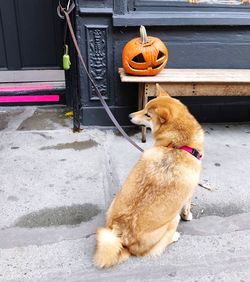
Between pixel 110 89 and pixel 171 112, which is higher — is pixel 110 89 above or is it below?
below

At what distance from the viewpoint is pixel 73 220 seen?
2.76 meters

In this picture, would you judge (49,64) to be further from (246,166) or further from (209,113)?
(246,166)

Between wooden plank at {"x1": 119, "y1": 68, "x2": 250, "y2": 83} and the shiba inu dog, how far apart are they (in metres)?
1.58

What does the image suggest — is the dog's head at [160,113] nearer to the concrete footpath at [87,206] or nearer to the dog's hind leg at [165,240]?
the dog's hind leg at [165,240]

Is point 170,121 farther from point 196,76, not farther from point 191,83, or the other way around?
point 196,76

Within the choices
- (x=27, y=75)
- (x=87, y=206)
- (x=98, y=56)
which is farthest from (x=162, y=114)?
(x=27, y=75)

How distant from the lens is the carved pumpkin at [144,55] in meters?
3.85

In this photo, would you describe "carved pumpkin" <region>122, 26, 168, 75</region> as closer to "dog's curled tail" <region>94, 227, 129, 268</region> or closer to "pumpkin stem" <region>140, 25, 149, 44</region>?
"pumpkin stem" <region>140, 25, 149, 44</region>

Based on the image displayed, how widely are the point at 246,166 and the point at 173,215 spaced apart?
1.75 metres

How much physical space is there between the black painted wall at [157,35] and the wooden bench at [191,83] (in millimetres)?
282

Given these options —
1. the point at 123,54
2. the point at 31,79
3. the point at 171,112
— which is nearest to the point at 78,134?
the point at 123,54

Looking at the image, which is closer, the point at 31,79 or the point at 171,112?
the point at 171,112

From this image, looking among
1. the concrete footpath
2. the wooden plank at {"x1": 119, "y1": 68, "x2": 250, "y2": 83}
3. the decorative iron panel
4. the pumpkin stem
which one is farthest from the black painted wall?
the concrete footpath

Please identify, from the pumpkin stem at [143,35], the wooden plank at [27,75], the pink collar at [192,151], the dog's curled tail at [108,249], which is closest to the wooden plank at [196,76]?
the pumpkin stem at [143,35]
